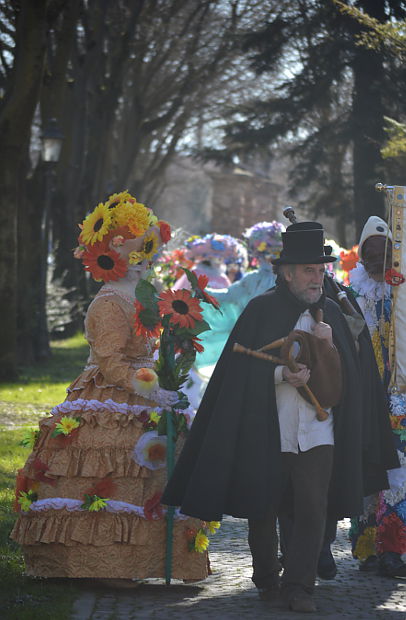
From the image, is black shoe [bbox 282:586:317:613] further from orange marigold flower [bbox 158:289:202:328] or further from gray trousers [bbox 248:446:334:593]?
orange marigold flower [bbox 158:289:202:328]

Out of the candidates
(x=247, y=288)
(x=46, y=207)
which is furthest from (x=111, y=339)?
(x=46, y=207)

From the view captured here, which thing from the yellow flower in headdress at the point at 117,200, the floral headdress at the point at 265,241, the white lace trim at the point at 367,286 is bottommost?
the white lace trim at the point at 367,286

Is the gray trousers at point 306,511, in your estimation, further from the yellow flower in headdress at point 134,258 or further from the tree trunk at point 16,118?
the tree trunk at point 16,118

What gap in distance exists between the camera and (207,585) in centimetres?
644

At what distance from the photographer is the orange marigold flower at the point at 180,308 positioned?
6.25 metres

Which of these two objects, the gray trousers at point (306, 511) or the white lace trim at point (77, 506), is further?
the white lace trim at point (77, 506)

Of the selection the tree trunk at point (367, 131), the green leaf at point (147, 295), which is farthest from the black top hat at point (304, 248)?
the tree trunk at point (367, 131)

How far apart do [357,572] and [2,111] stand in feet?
32.8

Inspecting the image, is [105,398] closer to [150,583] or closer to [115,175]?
[150,583]

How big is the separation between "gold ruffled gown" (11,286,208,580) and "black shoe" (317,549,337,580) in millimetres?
725

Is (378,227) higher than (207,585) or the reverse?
higher

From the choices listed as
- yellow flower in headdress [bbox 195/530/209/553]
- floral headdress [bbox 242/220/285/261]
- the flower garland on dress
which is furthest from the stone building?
yellow flower in headdress [bbox 195/530/209/553]

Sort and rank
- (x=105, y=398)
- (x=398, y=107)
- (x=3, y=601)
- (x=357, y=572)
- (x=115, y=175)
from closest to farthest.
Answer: (x=3, y=601)
(x=105, y=398)
(x=357, y=572)
(x=398, y=107)
(x=115, y=175)

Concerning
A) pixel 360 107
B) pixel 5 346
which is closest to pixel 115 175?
pixel 360 107
